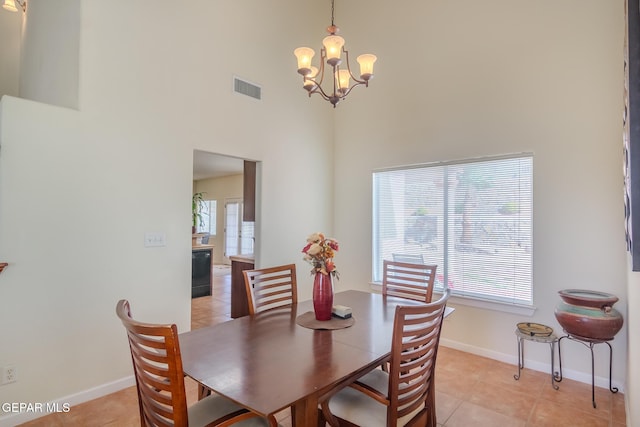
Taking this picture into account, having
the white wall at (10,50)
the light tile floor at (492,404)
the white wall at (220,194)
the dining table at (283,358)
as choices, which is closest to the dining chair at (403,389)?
the dining table at (283,358)

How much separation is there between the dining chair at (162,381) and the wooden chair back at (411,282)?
170cm

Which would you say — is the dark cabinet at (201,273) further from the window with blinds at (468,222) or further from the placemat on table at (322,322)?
the placemat on table at (322,322)

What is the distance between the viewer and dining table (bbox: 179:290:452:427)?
1.24 metres

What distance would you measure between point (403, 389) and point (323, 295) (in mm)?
738

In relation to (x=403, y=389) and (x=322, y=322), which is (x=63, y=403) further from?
(x=403, y=389)

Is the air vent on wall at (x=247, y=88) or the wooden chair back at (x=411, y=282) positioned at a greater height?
the air vent on wall at (x=247, y=88)

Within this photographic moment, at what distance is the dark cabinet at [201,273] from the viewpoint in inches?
220

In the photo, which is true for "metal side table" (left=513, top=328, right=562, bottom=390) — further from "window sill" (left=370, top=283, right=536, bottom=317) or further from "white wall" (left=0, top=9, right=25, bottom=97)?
"white wall" (left=0, top=9, right=25, bottom=97)

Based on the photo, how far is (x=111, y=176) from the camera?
265cm

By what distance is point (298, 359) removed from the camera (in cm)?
152

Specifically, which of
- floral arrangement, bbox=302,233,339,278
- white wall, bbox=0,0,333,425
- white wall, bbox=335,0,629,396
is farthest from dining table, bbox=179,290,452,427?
white wall, bbox=335,0,629,396

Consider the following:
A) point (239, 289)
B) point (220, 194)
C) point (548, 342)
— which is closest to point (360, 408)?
point (548, 342)

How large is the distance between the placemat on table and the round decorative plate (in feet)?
5.77

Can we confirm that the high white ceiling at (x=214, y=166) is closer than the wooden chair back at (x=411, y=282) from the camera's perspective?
No
